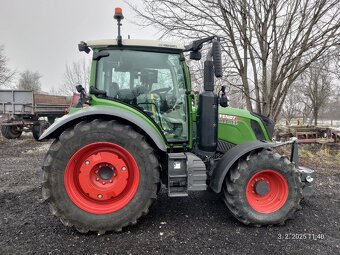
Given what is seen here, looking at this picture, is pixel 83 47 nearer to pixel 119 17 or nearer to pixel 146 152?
pixel 119 17

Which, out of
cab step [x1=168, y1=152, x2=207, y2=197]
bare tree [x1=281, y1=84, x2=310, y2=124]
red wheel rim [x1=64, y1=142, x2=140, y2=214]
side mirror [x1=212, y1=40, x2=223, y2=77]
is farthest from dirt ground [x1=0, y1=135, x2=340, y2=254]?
bare tree [x1=281, y1=84, x2=310, y2=124]

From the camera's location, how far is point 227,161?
3211 mm

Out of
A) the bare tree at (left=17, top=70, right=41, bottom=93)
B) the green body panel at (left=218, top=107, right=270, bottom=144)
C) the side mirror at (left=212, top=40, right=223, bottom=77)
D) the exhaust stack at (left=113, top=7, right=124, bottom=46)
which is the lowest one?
the green body panel at (left=218, top=107, right=270, bottom=144)

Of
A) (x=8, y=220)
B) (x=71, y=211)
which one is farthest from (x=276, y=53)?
(x=8, y=220)

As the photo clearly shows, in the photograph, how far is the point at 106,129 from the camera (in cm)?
292

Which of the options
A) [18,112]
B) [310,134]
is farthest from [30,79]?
[310,134]

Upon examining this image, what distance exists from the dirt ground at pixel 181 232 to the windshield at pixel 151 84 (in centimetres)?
109

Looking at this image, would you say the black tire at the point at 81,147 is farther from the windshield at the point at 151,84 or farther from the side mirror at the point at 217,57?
the side mirror at the point at 217,57

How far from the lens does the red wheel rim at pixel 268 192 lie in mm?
3247

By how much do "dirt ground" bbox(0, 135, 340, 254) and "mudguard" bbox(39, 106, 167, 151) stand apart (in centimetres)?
102

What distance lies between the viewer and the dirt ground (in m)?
2.68

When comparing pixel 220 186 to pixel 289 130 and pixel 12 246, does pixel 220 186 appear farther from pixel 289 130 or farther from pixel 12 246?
pixel 289 130

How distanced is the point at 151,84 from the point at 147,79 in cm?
8

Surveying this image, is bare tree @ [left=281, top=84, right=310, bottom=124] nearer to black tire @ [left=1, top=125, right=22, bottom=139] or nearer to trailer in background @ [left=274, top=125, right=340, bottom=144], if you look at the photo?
trailer in background @ [left=274, top=125, right=340, bottom=144]
